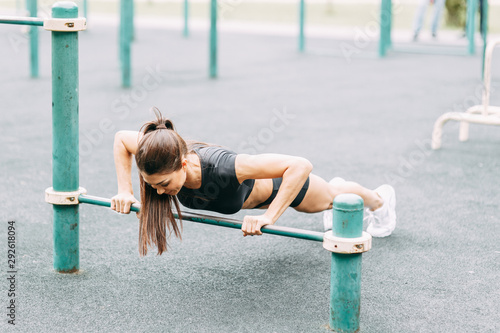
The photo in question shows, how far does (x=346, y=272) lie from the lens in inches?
91.4

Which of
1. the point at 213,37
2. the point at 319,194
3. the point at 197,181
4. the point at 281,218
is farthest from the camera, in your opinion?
the point at 213,37

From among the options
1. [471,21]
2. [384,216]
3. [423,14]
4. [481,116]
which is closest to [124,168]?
[384,216]

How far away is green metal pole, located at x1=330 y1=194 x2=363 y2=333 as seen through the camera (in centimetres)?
227

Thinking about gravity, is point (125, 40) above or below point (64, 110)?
above

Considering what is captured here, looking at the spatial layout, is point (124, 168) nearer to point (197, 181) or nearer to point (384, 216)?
point (197, 181)

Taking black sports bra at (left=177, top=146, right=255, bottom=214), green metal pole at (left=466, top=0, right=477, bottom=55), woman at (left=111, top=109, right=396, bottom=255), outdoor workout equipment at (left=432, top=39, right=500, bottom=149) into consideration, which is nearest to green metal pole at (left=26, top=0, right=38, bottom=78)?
outdoor workout equipment at (left=432, top=39, right=500, bottom=149)

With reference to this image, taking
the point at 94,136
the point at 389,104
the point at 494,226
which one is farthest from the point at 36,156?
the point at 389,104

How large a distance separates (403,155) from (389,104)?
1.94m

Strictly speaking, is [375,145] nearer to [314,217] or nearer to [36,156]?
[314,217]

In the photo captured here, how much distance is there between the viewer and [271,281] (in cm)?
288

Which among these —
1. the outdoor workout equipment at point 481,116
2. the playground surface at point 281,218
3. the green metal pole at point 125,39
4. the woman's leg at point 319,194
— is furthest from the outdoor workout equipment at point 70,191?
the green metal pole at point 125,39

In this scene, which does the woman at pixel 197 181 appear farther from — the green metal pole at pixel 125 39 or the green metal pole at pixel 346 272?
the green metal pole at pixel 125 39

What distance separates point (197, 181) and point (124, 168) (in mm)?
333

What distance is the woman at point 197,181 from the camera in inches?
95.4
